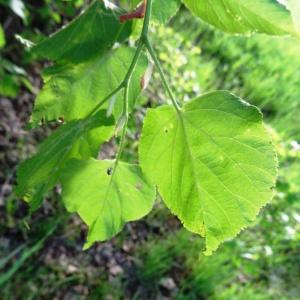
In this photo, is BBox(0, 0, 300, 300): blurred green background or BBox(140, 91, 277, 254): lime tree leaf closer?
A: BBox(140, 91, 277, 254): lime tree leaf

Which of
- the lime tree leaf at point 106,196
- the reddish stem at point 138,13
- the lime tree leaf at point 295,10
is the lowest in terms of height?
the lime tree leaf at point 106,196

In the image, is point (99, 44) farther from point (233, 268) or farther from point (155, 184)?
point (233, 268)

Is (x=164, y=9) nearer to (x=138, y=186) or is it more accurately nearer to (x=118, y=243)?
(x=138, y=186)

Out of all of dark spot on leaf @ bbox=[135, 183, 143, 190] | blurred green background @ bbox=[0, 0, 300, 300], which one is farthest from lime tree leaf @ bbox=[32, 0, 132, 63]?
blurred green background @ bbox=[0, 0, 300, 300]

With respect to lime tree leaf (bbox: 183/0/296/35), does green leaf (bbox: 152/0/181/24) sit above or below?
below

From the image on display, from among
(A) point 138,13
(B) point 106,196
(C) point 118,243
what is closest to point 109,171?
(B) point 106,196

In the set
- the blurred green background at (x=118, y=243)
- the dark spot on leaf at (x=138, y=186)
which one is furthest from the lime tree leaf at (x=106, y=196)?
the blurred green background at (x=118, y=243)

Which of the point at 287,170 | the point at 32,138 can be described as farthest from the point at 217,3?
the point at 287,170

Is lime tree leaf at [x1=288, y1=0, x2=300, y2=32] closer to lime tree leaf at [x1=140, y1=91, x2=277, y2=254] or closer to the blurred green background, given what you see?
lime tree leaf at [x1=140, y1=91, x2=277, y2=254]

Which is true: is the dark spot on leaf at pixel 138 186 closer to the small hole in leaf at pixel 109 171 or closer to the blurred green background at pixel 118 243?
the small hole in leaf at pixel 109 171
